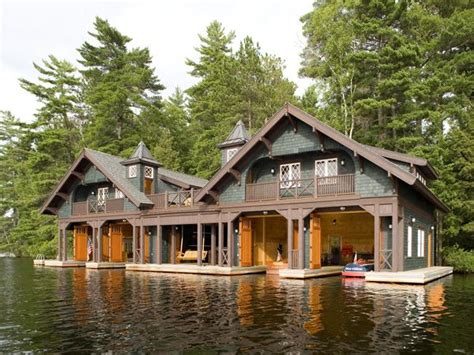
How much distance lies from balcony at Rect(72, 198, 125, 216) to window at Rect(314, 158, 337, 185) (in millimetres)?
14755

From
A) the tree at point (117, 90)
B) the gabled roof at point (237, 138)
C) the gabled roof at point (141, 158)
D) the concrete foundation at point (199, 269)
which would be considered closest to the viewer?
the concrete foundation at point (199, 269)

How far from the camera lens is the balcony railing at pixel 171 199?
30.1 m

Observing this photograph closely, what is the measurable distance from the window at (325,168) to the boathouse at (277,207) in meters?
0.05

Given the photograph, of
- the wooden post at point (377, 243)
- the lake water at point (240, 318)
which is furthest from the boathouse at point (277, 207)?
the lake water at point (240, 318)

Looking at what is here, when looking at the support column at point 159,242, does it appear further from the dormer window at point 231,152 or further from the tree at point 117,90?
the tree at point 117,90

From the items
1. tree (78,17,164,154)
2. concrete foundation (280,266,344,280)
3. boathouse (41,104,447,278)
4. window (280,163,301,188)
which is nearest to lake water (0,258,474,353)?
concrete foundation (280,266,344,280)

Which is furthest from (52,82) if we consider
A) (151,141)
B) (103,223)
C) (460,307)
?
(460,307)

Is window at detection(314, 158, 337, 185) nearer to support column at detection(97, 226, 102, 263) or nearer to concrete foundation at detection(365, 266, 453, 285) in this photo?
concrete foundation at detection(365, 266, 453, 285)

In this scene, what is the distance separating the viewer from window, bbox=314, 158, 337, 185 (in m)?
24.3

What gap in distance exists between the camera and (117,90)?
175 ft

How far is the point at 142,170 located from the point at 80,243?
9509 millimetres

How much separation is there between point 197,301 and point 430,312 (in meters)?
7.21

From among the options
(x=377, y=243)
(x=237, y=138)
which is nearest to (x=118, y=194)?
(x=237, y=138)

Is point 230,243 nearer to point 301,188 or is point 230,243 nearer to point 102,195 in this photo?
point 301,188
